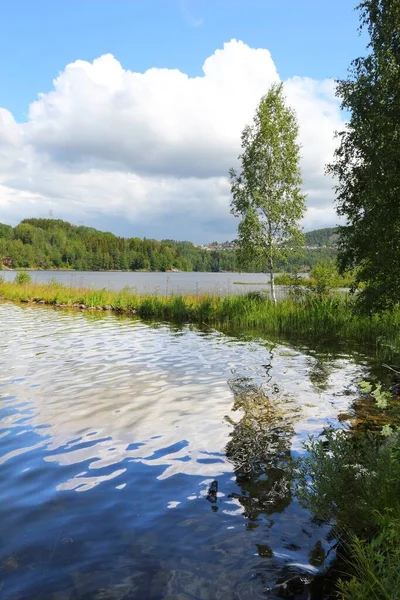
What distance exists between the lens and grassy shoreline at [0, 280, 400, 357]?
58.0 feet

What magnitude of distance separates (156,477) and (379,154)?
1096cm

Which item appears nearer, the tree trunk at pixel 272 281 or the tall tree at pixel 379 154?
the tall tree at pixel 379 154

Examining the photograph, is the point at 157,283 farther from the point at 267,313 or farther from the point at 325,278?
the point at 325,278

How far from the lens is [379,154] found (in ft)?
41.2

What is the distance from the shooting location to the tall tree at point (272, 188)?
92.4 feet

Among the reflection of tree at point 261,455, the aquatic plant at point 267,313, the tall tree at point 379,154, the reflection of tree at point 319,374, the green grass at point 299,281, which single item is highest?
the tall tree at point 379,154

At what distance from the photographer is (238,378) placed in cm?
1155

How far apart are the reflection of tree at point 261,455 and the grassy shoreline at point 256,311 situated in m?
4.21

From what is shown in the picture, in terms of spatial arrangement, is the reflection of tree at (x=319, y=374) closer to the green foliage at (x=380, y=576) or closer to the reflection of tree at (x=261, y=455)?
the reflection of tree at (x=261, y=455)

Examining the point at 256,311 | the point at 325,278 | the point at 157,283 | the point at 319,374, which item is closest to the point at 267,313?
the point at 256,311

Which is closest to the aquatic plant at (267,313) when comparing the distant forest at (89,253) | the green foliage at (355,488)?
the green foliage at (355,488)

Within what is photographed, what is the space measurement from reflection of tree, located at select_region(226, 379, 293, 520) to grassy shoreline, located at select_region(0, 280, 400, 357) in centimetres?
421

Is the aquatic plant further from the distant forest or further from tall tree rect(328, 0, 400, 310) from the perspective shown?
the distant forest

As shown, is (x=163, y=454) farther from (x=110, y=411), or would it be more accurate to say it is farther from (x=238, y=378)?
(x=238, y=378)
